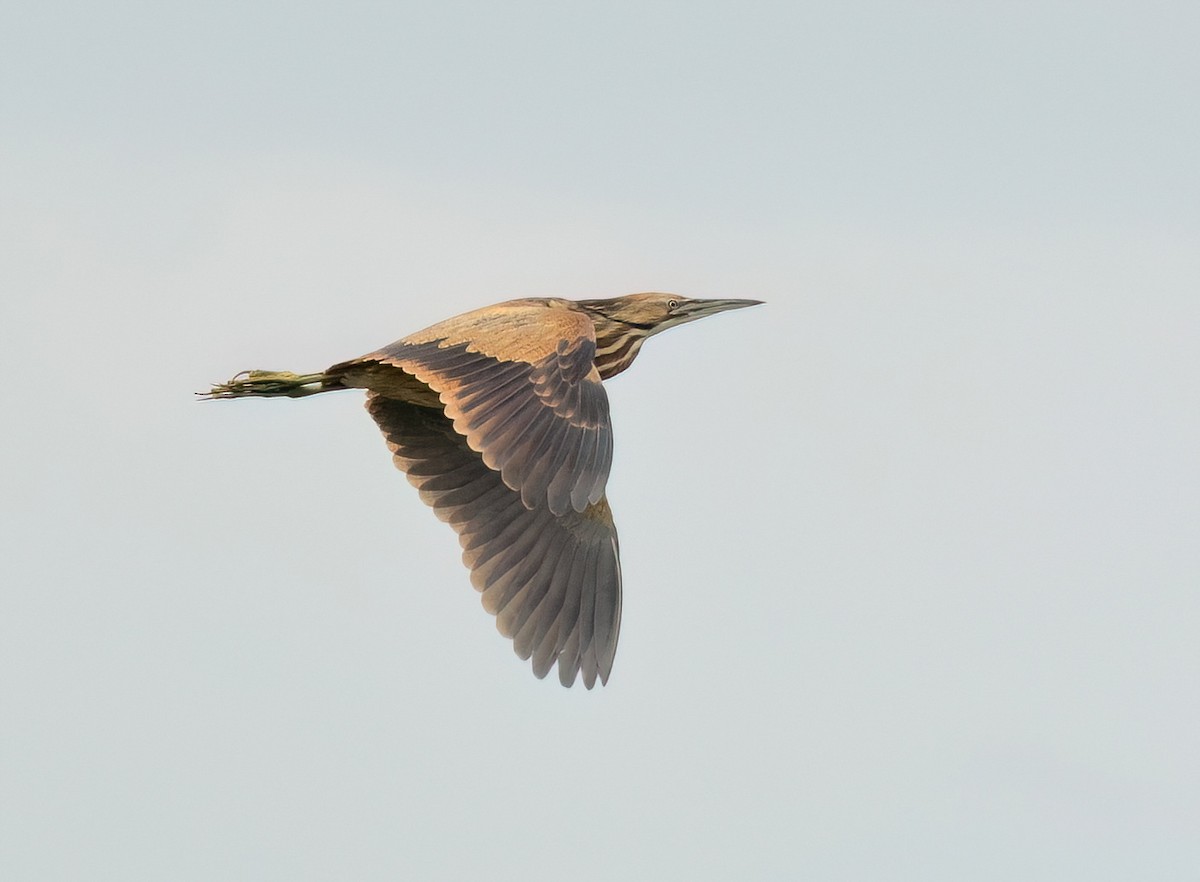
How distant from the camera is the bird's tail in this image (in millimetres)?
11047

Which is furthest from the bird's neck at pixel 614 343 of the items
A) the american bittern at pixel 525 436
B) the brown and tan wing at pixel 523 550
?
the brown and tan wing at pixel 523 550

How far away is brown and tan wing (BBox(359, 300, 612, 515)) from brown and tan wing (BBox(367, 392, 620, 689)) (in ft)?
2.70

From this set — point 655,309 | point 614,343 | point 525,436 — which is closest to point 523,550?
point 614,343

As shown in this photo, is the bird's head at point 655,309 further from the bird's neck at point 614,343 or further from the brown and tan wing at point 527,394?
the brown and tan wing at point 527,394

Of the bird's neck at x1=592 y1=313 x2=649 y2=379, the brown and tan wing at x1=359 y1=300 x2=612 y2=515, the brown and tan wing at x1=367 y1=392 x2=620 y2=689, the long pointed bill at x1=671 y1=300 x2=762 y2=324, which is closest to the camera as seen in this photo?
the brown and tan wing at x1=359 y1=300 x2=612 y2=515

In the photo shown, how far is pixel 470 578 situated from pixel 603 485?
183 cm

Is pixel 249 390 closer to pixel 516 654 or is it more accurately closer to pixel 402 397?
pixel 402 397

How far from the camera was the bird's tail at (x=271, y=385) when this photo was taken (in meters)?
11.0

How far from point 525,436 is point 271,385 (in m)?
1.81

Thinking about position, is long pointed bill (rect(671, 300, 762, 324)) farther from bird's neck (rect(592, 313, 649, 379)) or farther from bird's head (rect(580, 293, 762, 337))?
bird's neck (rect(592, 313, 649, 379))

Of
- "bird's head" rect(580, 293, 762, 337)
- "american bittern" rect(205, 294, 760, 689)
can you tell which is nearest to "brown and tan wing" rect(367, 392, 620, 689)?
"american bittern" rect(205, 294, 760, 689)

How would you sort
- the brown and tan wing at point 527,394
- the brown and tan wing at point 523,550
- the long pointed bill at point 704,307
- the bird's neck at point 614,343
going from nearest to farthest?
the brown and tan wing at point 527,394
the brown and tan wing at point 523,550
the bird's neck at point 614,343
the long pointed bill at point 704,307

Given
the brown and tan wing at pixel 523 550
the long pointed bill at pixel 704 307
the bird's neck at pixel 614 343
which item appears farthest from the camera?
the long pointed bill at pixel 704 307

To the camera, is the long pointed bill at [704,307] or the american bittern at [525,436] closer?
the american bittern at [525,436]
